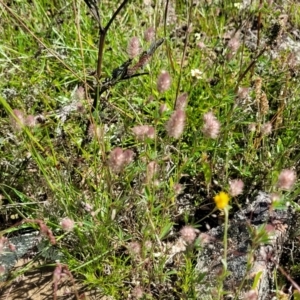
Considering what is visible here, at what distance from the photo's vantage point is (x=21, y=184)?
193 cm

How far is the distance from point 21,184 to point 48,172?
7.4 inches

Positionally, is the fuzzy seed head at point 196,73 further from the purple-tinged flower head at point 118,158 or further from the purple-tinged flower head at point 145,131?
the purple-tinged flower head at point 118,158

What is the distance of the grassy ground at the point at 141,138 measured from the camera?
1601 millimetres

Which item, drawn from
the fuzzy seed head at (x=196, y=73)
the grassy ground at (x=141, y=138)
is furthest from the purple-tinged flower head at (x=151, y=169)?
the fuzzy seed head at (x=196, y=73)

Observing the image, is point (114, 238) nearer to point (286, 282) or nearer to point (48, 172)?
point (48, 172)

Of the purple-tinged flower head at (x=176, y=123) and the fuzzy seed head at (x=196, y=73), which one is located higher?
the purple-tinged flower head at (x=176, y=123)

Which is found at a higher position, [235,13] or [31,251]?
[235,13]

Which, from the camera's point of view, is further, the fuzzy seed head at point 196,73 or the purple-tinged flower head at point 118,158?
the fuzzy seed head at point 196,73

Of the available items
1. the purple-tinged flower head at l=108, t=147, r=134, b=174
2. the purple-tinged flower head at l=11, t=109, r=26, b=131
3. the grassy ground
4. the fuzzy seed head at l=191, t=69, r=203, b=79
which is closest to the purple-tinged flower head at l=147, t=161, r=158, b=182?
the grassy ground

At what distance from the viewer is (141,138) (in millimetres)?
1521

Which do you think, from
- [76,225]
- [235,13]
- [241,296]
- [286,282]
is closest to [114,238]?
[76,225]

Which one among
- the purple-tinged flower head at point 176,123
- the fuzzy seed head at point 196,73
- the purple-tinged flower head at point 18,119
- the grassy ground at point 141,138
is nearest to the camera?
the purple-tinged flower head at point 176,123

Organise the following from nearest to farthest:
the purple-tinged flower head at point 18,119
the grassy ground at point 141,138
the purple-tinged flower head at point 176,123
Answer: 1. the purple-tinged flower head at point 176,123
2. the purple-tinged flower head at point 18,119
3. the grassy ground at point 141,138

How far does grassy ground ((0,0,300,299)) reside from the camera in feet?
5.25
